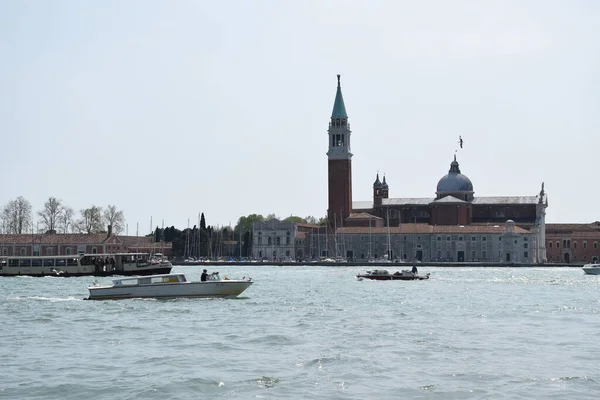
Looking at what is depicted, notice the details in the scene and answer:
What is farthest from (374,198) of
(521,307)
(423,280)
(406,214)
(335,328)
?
(335,328)

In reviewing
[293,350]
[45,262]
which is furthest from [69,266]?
[293,350]

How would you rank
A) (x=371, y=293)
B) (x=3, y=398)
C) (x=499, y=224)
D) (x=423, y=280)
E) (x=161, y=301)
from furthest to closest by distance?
(x=499, y=224), (x=423, y=280), (x=371, y=293), (x=161, y=301), (x=3, y=398)

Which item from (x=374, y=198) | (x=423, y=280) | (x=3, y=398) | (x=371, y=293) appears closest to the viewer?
(x=3, y=398)

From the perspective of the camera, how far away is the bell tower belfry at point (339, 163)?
118 m

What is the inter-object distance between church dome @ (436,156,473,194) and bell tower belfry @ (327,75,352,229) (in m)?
12.1

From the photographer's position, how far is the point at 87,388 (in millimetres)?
17016

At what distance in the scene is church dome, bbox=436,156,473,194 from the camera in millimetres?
122812

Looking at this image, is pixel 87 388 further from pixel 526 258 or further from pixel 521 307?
pixel 526 258

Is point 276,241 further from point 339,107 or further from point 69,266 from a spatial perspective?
point 69,266

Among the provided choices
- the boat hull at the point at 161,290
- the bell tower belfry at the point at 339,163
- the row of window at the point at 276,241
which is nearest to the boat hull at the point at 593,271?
the bell tower belfry at the point at 339,163

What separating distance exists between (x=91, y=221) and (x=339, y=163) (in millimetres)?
29152

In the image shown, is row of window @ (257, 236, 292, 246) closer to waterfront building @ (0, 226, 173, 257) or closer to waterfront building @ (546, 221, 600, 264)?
waterfront building @ (0, 226, 173, 257)

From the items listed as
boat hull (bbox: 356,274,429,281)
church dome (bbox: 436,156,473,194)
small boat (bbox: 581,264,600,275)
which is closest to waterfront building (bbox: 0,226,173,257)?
church dome (bbox: 436,156,473,194)

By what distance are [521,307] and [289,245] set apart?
8697 cm
